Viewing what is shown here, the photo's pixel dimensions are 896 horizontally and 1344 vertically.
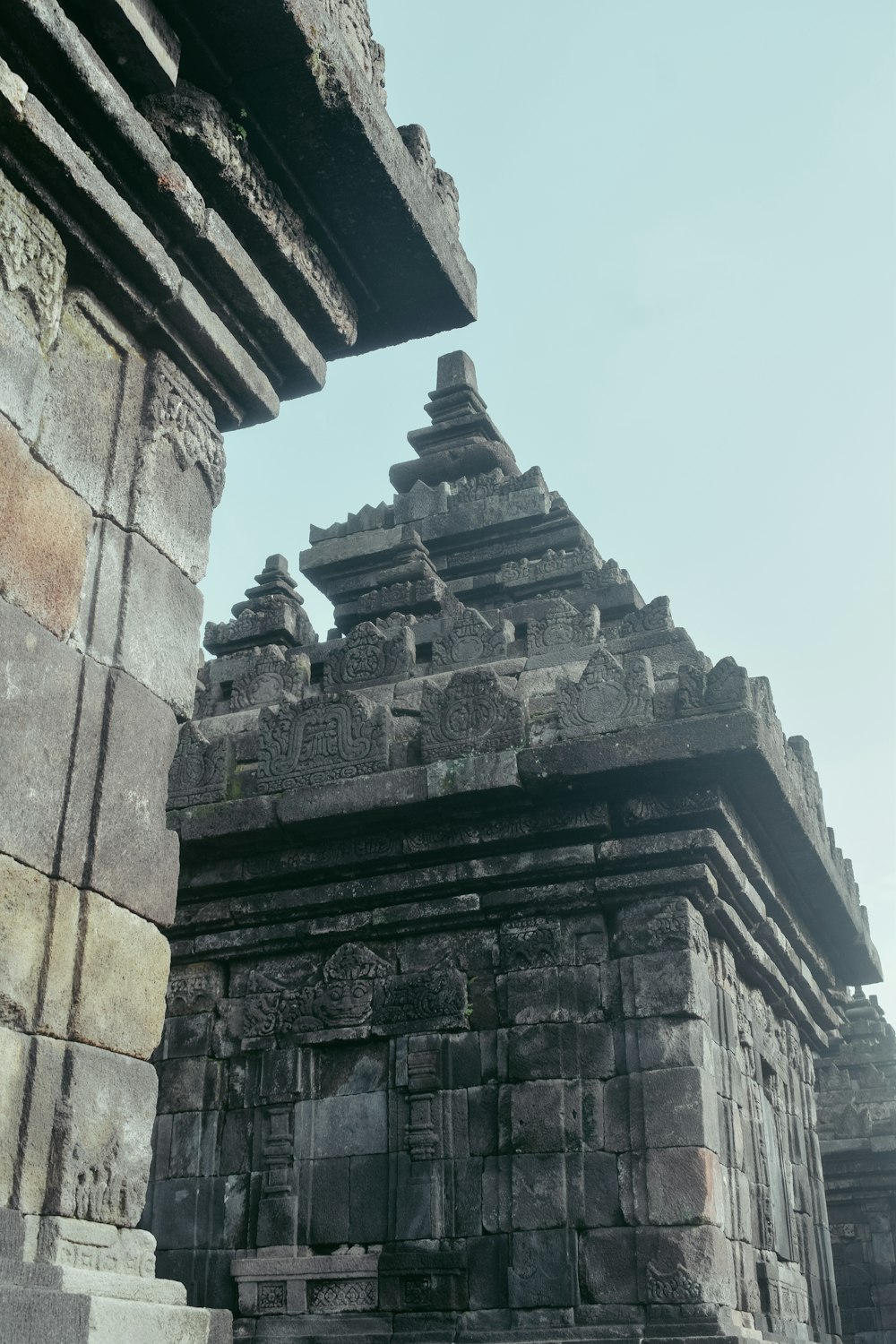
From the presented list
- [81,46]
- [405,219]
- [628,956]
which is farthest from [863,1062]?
[81,46]

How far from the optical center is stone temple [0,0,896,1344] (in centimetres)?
320

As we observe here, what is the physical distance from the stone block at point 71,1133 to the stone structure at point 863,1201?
13.0 metres

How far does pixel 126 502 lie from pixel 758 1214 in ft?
22.4

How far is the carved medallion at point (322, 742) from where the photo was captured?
8.62 metres

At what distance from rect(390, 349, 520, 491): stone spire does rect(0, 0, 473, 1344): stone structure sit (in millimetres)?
9858

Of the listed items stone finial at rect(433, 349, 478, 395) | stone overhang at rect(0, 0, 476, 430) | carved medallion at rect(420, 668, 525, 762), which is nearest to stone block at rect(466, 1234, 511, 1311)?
carved medallion at rect(420, 668, 525, 762)

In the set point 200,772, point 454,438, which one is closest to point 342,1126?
point 200,772

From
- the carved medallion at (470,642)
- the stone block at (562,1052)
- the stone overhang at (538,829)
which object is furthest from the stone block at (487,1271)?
the carved medallion at (470,642)

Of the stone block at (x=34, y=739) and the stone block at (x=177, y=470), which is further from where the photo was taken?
the stone block at (x=177, y=470)

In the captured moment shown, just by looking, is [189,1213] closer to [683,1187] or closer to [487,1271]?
[487,1271]

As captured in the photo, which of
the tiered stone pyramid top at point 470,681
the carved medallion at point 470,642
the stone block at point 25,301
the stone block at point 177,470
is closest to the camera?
the stone block at point 25,301

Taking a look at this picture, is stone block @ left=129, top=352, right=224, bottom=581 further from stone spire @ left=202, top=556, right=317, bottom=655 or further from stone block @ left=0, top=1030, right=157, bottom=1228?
stone spire @ left=202, top=556, right=317, bottom=655

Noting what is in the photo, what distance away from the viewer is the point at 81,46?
10.9 ft

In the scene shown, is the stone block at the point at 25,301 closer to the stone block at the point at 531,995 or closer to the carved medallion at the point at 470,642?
the stone block at the point at 531,995
